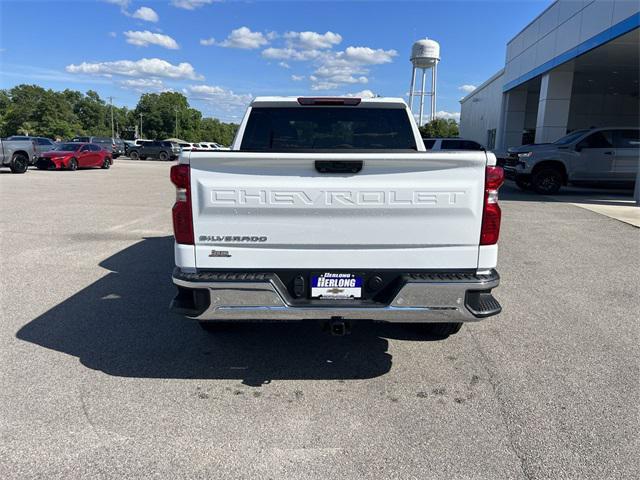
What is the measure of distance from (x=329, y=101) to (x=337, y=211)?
1.81 m

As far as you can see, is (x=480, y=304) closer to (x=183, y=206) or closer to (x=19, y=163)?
(x=183, y=206)

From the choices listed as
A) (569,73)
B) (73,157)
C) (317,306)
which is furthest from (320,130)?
(73,157)

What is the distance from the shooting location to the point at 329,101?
4.56 meters

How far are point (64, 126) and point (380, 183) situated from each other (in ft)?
402

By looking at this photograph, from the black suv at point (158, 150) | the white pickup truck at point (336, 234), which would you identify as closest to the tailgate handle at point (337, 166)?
the white pickup truck at point (336, 234)

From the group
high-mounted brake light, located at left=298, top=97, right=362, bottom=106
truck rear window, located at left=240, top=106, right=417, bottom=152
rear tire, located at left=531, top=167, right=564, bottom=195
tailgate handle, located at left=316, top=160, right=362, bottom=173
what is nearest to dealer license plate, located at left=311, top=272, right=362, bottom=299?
tailgate handle, located at left=316, top=160, right=362, bottom=173

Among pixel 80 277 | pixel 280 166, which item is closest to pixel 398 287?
pixel 280 166

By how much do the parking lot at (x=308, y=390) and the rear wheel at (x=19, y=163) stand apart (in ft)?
63.3

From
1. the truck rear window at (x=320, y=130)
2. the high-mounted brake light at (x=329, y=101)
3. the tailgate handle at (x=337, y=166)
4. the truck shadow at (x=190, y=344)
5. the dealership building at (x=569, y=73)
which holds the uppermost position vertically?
the dealership building at (x=569, y=73)

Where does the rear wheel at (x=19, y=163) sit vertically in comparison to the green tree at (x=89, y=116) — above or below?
below

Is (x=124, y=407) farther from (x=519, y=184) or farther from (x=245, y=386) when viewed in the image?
(x=519, y=184)

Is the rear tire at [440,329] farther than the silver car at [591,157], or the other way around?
the silver car at [591,157]

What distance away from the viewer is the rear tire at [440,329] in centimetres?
432

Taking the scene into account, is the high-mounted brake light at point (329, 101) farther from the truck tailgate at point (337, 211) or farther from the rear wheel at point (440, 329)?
the rear wheel at point (440, 329)
